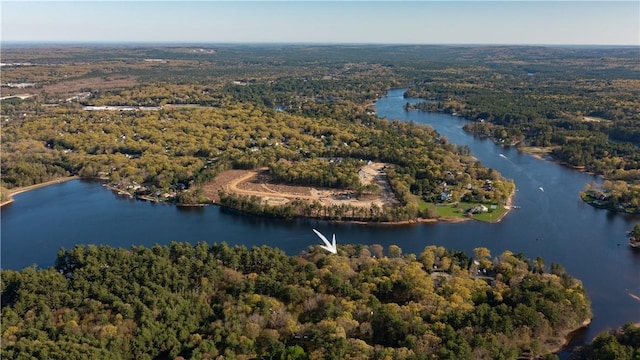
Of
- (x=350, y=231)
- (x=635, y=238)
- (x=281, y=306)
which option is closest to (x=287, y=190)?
(x=350, y=231)

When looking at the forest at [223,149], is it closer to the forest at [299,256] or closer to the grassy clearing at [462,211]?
the forest at [299,256]

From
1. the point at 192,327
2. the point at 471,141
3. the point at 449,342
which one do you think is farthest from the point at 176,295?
the point at 471,141

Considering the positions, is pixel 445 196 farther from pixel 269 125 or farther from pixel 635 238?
pixel 269 125

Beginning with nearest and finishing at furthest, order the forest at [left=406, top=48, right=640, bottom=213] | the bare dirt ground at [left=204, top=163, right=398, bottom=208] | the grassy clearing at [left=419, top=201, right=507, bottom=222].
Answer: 1. the grassy clearing at [left=419, top=201, right=507, bottom=222]
2. the bare dirt ground at [left=204, top=163, right=398, bottom=208]
3. the forest at [left=406, top=48, right=640, bottom=213]

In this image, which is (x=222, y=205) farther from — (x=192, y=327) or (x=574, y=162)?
(x=574, y=162)

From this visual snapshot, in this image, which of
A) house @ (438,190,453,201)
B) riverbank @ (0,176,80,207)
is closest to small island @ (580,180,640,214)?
house @ (438,190,453,201)

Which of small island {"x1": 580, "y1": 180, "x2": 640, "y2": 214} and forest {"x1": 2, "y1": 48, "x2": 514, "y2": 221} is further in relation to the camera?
forest {"x1": 2, "y1": 48, "x2": 514, "y2": 221}

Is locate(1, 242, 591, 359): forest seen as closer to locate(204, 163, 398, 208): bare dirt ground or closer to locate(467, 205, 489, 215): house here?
locate(467, 205, 489, 215): house
